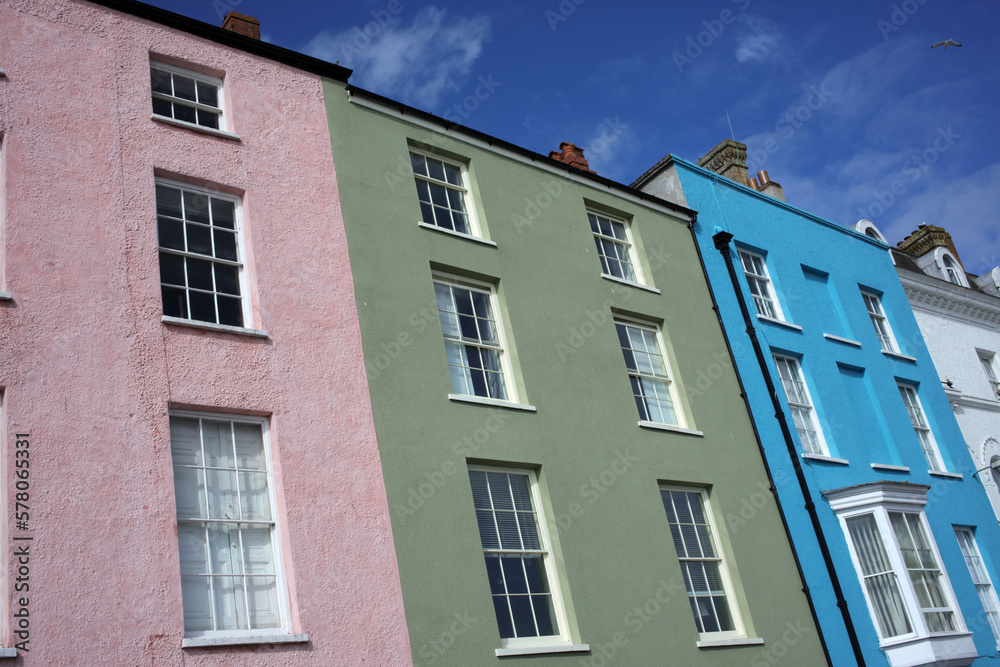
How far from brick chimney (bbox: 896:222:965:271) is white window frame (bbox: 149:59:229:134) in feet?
79.3

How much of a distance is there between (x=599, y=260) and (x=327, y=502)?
7922 mm

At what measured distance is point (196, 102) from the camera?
13133mm

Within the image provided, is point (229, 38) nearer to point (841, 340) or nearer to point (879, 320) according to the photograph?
point (841, 340)

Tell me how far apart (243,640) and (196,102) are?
7662 millimetres

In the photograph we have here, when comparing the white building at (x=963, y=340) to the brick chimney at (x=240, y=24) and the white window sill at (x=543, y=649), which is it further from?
the brick chimney at (x=240, y=24)

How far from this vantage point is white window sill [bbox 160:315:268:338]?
35.3 ft

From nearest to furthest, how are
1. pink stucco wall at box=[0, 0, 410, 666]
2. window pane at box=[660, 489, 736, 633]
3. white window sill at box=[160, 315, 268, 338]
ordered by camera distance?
pink stucco wall at box=[0, 0, 410, 666] → white window sill at box=[160, 315, 268, 338] → window pane at box=[660, 489, 736, 633]

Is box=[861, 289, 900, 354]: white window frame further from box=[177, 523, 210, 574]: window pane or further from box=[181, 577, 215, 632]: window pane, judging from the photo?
box=[181, 577, 215, 632]: window pane

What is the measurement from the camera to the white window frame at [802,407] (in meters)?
18.3

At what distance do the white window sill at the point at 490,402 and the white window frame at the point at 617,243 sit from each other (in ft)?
14.2


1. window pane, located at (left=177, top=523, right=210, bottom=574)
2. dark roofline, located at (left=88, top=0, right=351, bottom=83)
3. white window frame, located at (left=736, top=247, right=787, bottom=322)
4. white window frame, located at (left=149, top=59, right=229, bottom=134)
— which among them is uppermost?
dark roofline, located at (left=88, top=0, right=351, bottom=83)

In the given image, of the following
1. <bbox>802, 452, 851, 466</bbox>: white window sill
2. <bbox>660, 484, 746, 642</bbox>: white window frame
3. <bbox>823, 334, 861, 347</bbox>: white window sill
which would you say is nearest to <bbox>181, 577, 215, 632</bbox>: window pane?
<bbox>660, 484, 746, 642</bbox>: white window frame

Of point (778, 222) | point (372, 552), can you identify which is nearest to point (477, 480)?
point (372, 552)

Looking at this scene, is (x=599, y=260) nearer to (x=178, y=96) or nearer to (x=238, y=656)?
(x=178, y=96)
